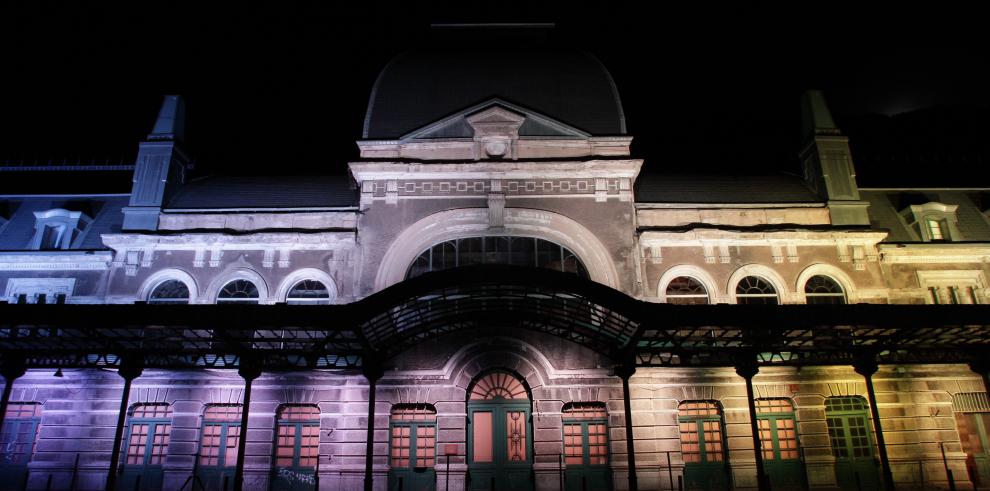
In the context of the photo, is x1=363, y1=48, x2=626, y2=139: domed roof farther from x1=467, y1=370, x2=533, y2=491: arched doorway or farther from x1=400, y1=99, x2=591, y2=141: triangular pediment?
x1=467, y1=370, x2=533, y2=491: arched doorway

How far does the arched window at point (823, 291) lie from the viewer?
21.2 metres

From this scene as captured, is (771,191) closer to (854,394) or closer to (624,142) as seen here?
(624,142)

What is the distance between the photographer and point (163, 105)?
24797 mm

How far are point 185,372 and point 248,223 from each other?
17.4 ft

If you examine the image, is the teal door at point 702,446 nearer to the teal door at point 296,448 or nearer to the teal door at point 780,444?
the teal door at point 780,444

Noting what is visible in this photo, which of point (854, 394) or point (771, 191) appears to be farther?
point (771, 191)

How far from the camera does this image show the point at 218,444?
1962 cm

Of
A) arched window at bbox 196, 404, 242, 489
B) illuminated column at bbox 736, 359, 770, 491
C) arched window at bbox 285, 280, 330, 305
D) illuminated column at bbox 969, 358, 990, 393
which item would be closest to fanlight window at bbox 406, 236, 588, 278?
arched window at bbox 285, 280, 330, 305

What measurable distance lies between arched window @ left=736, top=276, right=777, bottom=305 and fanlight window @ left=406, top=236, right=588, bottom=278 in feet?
17.1

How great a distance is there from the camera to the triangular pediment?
72.6 feet

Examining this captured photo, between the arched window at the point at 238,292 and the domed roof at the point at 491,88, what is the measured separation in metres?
6.55

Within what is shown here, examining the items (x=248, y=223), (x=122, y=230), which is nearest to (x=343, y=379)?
(x=248, y=223)

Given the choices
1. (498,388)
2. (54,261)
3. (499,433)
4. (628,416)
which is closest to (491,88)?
(498,388)

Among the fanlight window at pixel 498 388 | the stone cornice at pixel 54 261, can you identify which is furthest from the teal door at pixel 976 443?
the stone cornice at pixel 54 261
